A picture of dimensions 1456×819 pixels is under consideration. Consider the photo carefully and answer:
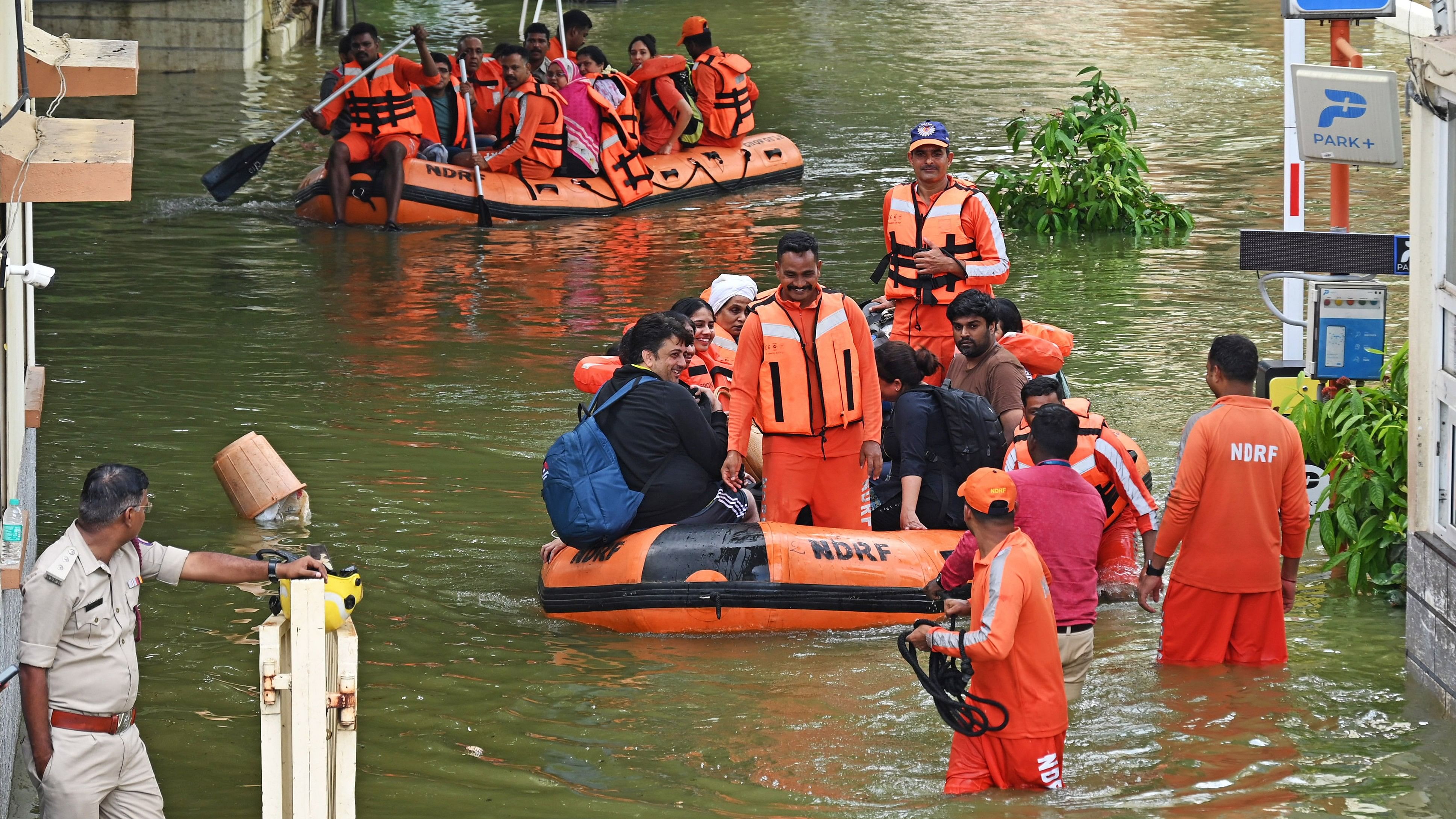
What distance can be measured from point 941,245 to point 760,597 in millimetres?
2340

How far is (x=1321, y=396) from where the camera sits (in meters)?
7.73

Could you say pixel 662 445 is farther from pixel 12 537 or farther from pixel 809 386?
pixel 12 537

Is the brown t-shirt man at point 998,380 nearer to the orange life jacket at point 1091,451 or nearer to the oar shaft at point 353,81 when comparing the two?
the orange life jacket at point 1091,451

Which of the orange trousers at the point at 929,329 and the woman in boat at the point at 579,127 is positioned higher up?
the woman in boat at the point at 579,127

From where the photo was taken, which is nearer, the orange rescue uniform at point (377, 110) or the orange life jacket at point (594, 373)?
the orange life jacket at point (594, 373)

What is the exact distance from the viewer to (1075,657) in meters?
5.62

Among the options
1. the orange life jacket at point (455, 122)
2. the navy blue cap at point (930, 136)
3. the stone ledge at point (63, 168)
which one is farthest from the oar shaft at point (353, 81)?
the stone ledge at point (63, 168)

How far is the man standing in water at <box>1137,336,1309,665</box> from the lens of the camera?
593 centimetres

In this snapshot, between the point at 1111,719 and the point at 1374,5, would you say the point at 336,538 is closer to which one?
the point at 1111,719

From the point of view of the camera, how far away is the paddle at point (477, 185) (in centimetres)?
1500

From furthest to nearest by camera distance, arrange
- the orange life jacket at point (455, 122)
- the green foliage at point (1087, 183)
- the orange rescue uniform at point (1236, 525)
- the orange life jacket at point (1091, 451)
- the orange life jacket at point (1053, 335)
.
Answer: the orange life jacket at point (455, 122)
the green foliage at point (1087, 183)
the orange life jacket at point (1053, 335)
the orange life jacket at point (1091, 451)
the orange rescue uniform at point (1236, 525)

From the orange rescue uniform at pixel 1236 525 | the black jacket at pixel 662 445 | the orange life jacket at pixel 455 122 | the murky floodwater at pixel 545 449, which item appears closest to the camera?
the murky floodwater at pixel 545 449

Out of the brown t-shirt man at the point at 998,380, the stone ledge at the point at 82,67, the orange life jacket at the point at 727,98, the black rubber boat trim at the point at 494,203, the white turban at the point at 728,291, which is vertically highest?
the orange life jacket at the point at 727,98

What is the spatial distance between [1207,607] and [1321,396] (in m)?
2.00
